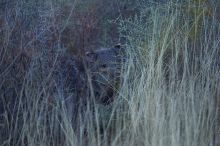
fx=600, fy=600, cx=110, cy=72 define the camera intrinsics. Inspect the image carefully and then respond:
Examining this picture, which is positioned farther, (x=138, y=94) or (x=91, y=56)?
(x=91, y=56)

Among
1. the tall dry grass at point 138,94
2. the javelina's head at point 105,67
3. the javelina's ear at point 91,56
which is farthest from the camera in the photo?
the javelina's ear at point 91,56

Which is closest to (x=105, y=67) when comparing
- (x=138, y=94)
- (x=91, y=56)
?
(x=91, y=56)

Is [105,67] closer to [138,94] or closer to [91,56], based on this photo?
[91,56]

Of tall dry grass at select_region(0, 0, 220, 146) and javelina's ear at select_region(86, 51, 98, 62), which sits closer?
tall dry grass at select_region(0, 0, 220, 146)

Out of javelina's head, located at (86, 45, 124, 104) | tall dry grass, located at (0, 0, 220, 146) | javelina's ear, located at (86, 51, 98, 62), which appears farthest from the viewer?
javelina's ear, located at (86, 51, 98, 62)

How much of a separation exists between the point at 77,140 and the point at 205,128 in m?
0.99

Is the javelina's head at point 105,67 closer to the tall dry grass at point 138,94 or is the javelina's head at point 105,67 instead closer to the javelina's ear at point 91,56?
the javelina's ear at point 91,56

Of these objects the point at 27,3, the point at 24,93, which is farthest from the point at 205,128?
the point at 27,3

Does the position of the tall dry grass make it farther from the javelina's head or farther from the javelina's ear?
the javelina's ear

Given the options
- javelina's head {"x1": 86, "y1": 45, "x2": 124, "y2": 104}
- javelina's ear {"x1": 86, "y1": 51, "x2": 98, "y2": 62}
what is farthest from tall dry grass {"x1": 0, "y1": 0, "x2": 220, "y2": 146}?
javelina's ear {"x1": 86, "y1": 51, "x2": 98, "y2": 62}

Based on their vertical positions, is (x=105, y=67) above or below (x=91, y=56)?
below

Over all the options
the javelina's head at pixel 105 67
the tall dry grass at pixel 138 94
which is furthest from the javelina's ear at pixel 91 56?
the tall dry grass at pixel 138 94

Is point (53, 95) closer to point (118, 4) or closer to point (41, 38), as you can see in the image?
point (41, 38)

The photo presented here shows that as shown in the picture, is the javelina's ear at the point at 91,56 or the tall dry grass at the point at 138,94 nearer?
the tall dry grass at the point at 138,94
